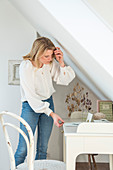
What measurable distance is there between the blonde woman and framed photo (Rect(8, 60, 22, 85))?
22.8 inches

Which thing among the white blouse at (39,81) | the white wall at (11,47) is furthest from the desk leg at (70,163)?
the white wall at (11,47)

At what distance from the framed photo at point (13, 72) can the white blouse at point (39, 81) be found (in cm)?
58

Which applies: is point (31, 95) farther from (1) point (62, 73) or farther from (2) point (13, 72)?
(2) point (13, 72)

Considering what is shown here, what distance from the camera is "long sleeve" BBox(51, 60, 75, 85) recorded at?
7.61 feet

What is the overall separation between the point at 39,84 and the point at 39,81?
0.09ft

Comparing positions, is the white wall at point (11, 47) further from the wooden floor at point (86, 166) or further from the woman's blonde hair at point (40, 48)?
the wooden floor at point (86, 166)

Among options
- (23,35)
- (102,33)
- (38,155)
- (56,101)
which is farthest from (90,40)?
(56,101)

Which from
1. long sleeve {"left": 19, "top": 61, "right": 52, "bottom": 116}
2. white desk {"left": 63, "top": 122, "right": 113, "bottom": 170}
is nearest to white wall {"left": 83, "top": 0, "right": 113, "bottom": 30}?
white desk {"left": 63, "top": 122, "right": 113, "bottom": 170}

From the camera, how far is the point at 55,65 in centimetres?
239

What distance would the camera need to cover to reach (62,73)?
2.31 m

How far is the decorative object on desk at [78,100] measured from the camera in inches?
120

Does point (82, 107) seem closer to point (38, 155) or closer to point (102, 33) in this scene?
point (38, 155)

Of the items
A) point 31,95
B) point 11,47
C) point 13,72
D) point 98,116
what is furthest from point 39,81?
point 11,47

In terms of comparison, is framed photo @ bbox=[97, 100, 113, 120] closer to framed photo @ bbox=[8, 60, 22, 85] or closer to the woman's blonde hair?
the woman's blonde hair
